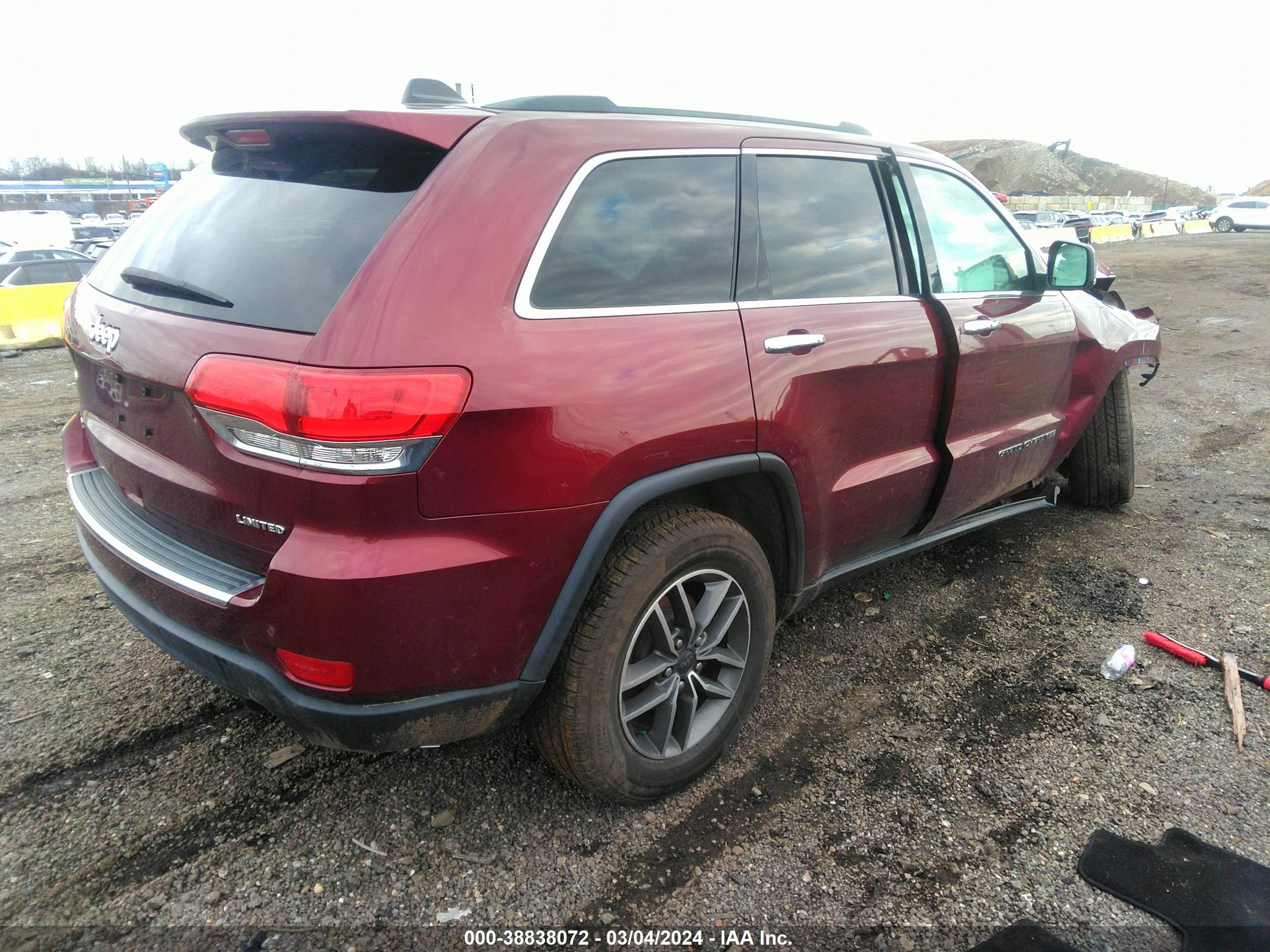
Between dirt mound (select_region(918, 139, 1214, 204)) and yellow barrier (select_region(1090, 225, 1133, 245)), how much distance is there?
72488mm

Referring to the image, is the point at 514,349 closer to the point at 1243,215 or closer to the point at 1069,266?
the point at 1069,266

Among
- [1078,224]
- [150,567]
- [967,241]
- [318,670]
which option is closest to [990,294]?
[967,241]

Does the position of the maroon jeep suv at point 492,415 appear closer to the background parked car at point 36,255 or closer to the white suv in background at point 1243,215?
the background parked car at point 36,255

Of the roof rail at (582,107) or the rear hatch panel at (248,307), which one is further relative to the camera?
the roof rail at (582,107)

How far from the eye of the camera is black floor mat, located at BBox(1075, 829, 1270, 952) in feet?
6.48

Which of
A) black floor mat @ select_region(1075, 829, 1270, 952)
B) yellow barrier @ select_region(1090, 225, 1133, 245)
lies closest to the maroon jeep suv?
black floor mat @ select_region(1075, 829, 1270, 952)

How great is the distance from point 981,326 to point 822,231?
842 millimetres

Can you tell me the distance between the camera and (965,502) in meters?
3.36

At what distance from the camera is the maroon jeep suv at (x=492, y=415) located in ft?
5.70

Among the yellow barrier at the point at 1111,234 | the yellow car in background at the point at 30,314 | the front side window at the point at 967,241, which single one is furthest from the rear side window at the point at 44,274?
the yellow barrier at the point at 1111,234

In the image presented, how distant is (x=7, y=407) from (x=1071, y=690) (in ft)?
26.9

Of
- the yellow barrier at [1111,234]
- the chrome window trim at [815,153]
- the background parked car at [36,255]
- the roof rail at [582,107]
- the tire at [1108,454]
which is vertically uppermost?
the roof rail at [582,107]

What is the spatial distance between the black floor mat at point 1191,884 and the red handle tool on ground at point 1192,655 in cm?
107

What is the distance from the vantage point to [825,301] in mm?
2598
